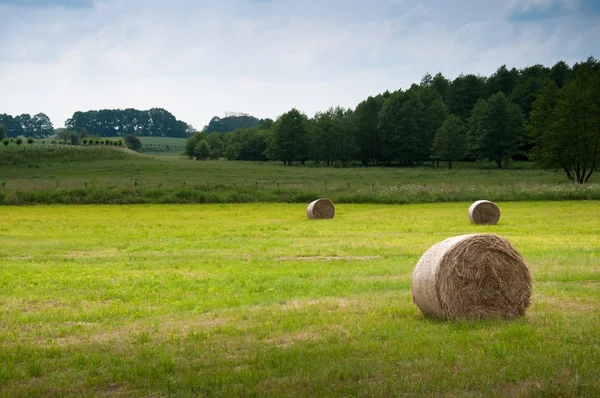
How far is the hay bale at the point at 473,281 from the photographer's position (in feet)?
37.3

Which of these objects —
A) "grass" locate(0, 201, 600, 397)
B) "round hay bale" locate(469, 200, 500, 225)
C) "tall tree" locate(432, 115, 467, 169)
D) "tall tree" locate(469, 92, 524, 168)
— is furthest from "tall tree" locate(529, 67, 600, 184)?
"grass" locate(0, 201, 600, 397)

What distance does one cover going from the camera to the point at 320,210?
37469mm

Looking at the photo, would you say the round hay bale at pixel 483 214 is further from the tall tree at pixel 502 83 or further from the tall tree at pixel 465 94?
the tall tree at pixel 502 83

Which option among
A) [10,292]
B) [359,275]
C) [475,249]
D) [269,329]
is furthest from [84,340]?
[359,275]

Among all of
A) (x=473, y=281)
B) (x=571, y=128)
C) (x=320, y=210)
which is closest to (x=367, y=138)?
(x=571, y=128)

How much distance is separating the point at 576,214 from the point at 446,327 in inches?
1206

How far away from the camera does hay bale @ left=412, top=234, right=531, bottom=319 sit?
11.4 meters

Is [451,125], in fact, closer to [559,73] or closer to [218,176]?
[559,73]

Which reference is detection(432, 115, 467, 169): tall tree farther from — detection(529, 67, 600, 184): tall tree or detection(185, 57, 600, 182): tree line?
detection(529, 67, 600, 184): tall tree

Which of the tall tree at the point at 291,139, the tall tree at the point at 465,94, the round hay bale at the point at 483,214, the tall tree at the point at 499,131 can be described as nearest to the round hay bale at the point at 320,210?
the round hay bale at the point at 483,214

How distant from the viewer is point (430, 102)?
14312 centimetres

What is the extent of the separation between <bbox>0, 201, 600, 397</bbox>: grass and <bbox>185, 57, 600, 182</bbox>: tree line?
187 ft

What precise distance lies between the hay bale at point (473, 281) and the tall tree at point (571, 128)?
2612 inches

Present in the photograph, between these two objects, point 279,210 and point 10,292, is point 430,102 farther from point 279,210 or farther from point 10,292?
point 10,292
